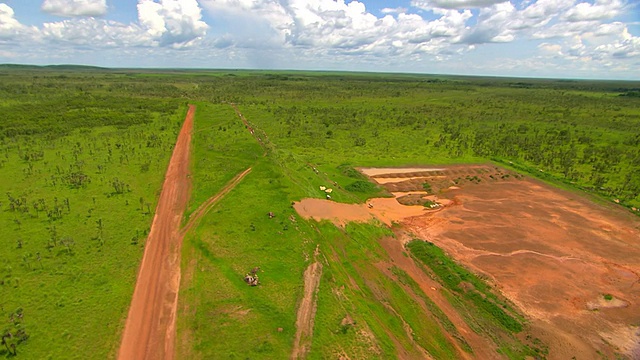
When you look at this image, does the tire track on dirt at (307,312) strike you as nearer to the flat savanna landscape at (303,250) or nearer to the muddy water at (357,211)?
the flat savanna landscape at (303,250)

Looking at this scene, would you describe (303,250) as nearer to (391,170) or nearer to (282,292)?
(282,292)

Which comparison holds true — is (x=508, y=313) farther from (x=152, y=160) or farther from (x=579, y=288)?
(x=152, y=160)

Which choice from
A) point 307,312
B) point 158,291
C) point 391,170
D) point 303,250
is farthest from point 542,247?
point 158,291

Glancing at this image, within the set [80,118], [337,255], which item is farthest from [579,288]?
[80,118]

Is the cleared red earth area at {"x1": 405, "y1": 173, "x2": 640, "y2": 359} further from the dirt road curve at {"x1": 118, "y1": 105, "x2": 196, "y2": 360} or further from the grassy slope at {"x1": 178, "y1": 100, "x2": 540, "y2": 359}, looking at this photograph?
the dirt road curve at {"x1": 118, "y1": 105, "x2": 196, "y2": 360}

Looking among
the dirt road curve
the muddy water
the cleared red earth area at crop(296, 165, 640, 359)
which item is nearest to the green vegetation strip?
the cleared red earth area at crop(296, 165, 640, 359)

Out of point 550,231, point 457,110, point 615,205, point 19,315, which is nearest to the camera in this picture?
point 19,315

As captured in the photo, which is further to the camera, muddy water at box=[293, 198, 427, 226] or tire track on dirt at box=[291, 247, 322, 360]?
muddy water at box=[293, 198, 427, 226]
